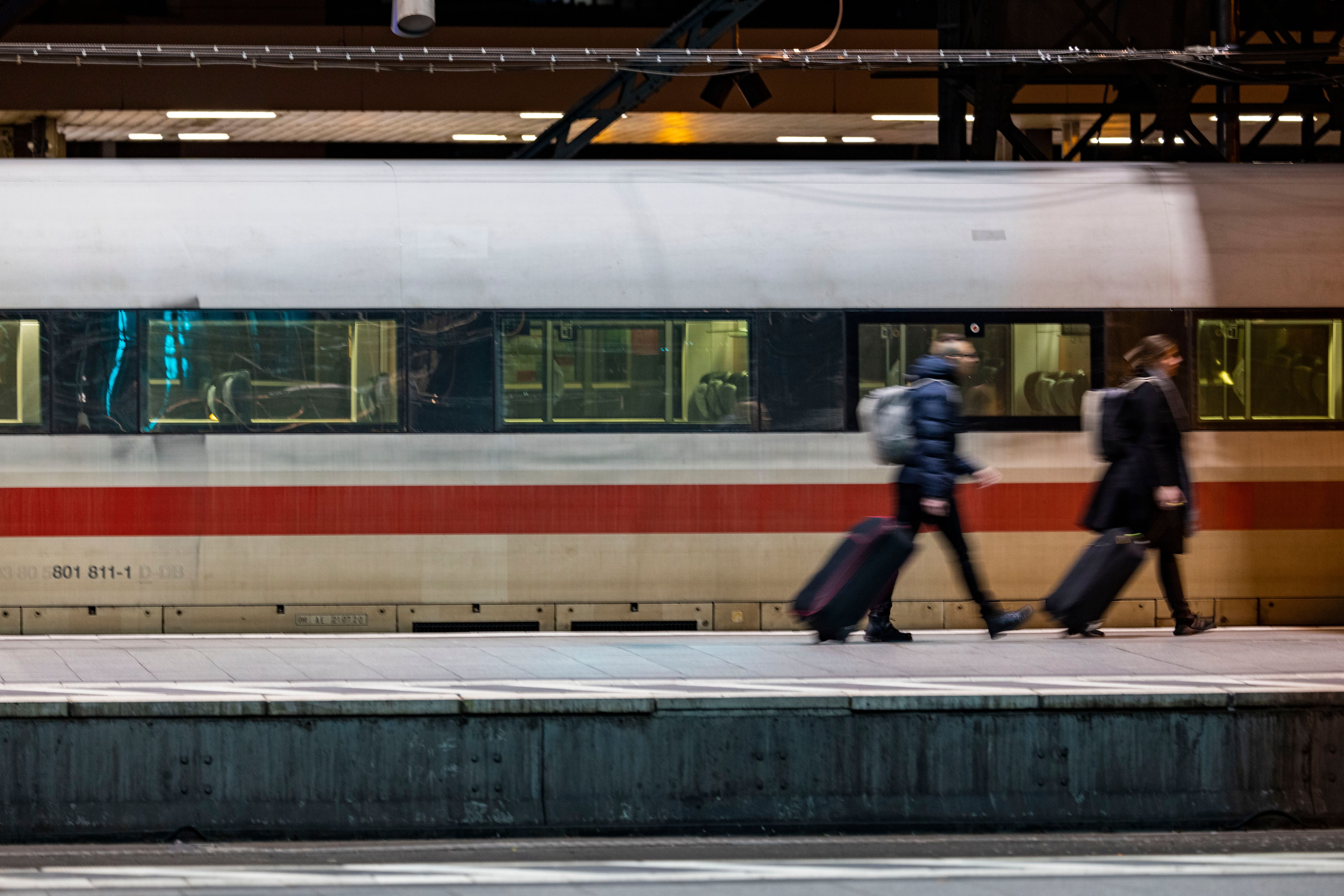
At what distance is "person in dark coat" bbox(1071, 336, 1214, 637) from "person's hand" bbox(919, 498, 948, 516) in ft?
3.82

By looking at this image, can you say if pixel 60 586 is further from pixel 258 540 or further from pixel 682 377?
pixel 682 377

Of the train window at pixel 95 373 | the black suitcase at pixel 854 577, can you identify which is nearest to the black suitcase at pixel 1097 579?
the black suitcase at pixel 854 577

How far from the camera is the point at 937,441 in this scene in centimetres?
938

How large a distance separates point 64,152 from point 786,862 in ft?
47.1

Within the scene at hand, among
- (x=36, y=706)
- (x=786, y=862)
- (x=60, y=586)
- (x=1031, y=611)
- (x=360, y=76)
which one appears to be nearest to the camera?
(x=786, y=862)

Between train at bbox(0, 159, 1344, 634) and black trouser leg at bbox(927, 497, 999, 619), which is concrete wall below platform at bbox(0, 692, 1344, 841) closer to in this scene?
black trouser leg at bbox(927, 497, 999, 619)

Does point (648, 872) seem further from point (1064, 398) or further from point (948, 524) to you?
point (1064, 398)

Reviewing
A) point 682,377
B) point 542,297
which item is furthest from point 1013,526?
point 542,297

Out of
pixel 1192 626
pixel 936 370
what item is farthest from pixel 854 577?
pixel 1192 626

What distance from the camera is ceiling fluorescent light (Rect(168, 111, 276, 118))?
16.8 metres

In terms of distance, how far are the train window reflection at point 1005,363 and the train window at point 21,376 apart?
5499 mm

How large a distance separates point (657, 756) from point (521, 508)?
3334 mm

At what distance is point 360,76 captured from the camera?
1681 cm

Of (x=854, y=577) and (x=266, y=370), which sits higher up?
(x=266, y=370)
